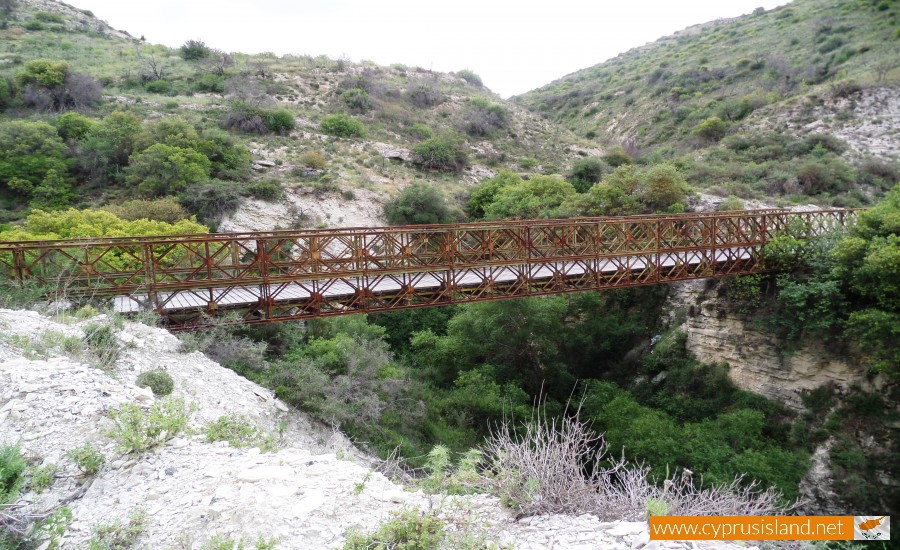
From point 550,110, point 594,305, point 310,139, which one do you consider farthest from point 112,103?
point 550,110

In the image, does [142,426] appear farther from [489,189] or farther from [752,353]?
[489,189]

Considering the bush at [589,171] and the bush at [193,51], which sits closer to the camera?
the bush at [589,171]

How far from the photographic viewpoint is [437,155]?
1406 inches

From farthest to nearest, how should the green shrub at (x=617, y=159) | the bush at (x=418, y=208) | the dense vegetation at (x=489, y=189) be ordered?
the green shrub at (x=617, y=159) → the bush at (x=418, y=208) → the dense vegetation at (x=489, y=189)

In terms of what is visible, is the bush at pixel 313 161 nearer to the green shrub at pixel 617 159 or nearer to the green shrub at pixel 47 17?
the green shrub at pixel 617 159

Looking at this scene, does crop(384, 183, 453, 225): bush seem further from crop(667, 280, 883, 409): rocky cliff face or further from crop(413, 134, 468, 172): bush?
crop(667, 280, 883, 409): rocky cliff face

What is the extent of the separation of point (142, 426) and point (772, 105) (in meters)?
44.4

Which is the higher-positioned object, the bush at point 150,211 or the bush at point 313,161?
the bush at point 313,161

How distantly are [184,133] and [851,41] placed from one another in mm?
52104

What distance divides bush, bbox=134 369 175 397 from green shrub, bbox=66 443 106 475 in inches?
89.0

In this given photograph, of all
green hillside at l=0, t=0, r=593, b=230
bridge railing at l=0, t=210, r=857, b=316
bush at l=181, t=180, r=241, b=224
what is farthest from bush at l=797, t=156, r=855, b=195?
bush at l=181, t=180, r=241, b=224

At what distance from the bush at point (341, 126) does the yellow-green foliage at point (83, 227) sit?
72.9 feet

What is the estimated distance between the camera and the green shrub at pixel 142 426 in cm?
540

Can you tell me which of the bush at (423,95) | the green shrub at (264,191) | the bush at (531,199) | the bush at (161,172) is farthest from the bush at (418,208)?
the bush at (423,95)
